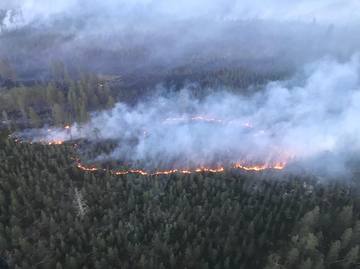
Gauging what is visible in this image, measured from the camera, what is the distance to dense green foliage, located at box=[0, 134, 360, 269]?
461 feet

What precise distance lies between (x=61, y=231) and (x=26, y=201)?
21.0 metres

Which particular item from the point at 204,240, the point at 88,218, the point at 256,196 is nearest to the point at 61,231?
the point at 88,218

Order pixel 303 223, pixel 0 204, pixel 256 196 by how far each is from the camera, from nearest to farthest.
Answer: pixel 303 223 < pixel 0 204 < pixel 256 196

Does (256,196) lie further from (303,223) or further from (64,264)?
(64,264)

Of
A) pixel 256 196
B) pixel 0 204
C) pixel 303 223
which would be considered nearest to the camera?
pixel 303 223

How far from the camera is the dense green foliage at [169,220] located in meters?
140

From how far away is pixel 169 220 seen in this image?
162 metres

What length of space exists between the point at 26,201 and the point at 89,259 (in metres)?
38.8

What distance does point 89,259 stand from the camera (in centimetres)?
14250

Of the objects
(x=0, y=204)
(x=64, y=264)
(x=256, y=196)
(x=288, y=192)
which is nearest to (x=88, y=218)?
(x=64, y=264)

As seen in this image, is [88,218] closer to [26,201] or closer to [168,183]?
[26,201]

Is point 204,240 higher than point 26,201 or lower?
lower

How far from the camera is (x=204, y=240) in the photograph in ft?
493

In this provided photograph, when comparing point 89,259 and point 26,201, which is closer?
point 89,259
